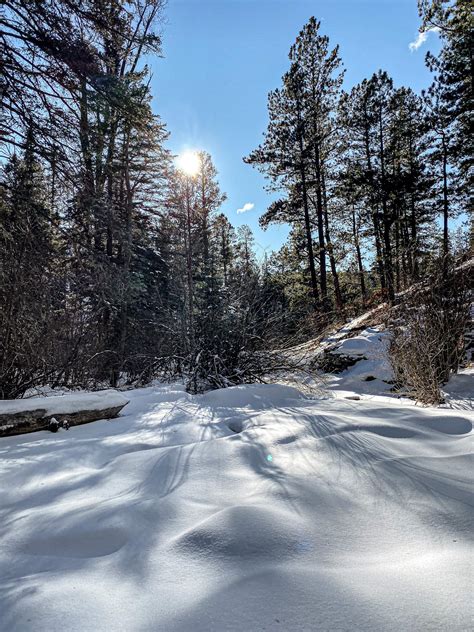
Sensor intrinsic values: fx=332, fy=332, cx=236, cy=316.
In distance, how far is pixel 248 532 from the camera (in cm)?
116

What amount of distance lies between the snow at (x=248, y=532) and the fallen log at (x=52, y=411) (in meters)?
0.56

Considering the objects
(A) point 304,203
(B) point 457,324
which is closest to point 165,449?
(B) point 457,324

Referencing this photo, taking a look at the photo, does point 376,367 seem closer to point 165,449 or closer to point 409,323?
point 409,323

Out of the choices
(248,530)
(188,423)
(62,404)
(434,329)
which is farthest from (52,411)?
(434,329)

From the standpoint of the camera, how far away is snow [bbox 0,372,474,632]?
0.84m

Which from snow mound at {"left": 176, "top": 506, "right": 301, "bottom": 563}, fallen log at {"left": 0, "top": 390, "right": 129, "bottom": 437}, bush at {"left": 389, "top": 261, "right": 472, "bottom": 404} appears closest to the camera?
snow mound at {"left": 176, "top": 506, "right": 301, "bottom": 563}

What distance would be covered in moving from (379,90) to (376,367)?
47.3ft

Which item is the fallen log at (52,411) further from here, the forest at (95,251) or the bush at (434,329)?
the bush at (434,329)

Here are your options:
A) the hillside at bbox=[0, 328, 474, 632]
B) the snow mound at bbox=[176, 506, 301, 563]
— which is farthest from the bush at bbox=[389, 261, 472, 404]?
the snow mound at bbox=[176, 506, 301, 563]

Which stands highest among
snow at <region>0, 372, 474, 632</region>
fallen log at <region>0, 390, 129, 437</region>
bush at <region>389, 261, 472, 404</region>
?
bush at <region>389, 261, 472, 404</region>

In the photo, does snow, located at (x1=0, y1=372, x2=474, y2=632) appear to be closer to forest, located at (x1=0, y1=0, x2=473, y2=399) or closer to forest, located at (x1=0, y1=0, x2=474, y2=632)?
forest, located at (x1=0, y1=0, x2=474, y2=632)

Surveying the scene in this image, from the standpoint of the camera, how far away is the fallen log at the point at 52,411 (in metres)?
2.88

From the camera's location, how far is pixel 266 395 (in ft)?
13.7

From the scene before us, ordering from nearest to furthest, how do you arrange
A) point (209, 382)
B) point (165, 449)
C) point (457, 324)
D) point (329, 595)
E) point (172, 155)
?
point (329, 595) < point (165, 449) < point (457, 324) < point (209, 382) < point (172, 155)
